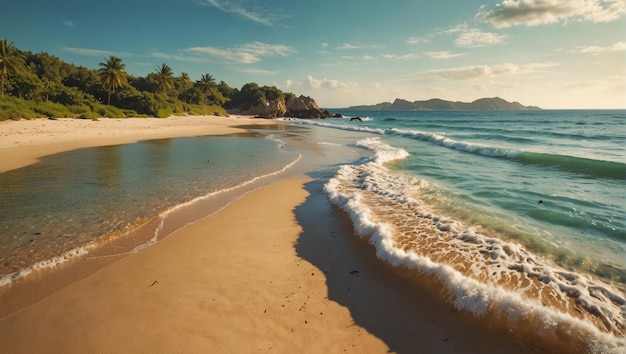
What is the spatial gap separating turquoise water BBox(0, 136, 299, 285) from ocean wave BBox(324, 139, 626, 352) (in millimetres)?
5507

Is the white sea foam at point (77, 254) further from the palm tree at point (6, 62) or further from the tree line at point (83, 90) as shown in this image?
the palm tree at point (6, 62)

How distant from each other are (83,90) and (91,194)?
56.3 m

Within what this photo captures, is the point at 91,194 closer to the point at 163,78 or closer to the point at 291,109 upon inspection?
the point at 163,78

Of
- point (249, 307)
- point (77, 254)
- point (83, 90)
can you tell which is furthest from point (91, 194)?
point (83, 90)

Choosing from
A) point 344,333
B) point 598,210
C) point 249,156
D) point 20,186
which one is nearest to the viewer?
point 344,333

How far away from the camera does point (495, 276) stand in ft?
15.4

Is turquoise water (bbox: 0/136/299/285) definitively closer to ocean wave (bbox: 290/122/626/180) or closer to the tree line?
ocean wave (bbox: 290/122/626/180)

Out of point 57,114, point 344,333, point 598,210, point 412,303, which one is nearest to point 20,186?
point 344,333

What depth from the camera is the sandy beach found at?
335cm

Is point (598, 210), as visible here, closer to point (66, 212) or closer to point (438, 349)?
point (438, 349)

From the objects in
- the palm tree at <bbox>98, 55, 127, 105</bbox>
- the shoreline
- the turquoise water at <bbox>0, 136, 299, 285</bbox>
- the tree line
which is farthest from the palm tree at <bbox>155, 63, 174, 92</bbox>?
the turquoise water at <bbox>0, 136, 299, 285</bbox>

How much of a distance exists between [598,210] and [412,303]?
26.1ft

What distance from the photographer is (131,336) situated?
3402 mm

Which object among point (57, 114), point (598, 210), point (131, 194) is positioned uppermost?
point (57, 114)
